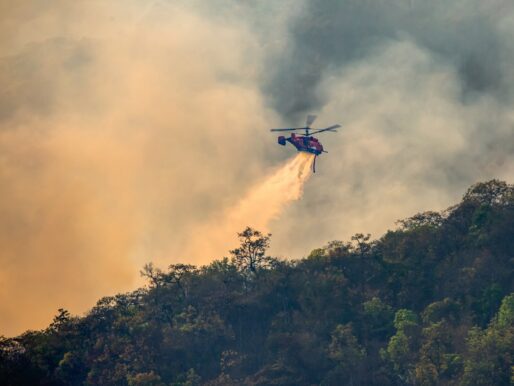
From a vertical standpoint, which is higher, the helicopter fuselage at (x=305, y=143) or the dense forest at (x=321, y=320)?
the helicopter fuselage at (x=305, y=143)

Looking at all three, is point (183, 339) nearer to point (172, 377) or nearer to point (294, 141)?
point (172, 377)

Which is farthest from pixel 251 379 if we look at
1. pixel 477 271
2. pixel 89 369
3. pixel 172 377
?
pixel 477 271

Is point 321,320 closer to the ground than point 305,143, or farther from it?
closer to the ground

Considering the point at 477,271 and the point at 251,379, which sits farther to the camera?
the point at 477,271

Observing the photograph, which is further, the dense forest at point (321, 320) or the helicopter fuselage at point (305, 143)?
the helicopter fuselage at point (305, 143)

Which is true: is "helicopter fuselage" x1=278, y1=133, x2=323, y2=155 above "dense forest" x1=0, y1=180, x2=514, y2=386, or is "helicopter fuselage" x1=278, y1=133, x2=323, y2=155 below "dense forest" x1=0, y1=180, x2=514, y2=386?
above

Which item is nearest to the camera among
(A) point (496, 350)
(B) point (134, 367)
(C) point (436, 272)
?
(A) point (496, 350)

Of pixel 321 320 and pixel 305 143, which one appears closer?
pixel 305 143

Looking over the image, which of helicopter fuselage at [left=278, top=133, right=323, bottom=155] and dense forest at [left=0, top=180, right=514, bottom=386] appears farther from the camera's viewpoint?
helicopter fuselage at [left=278, top=133, right=323, bottom=155]
